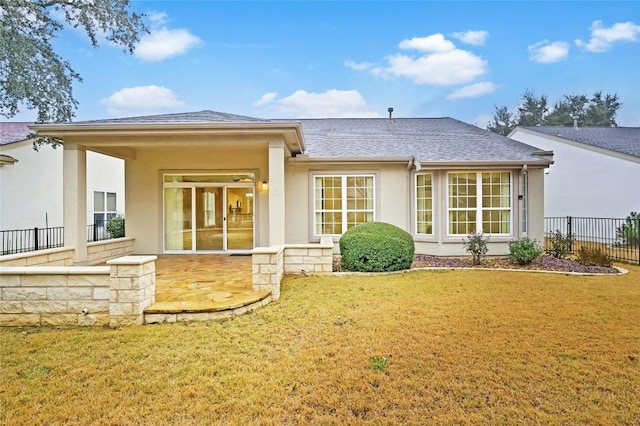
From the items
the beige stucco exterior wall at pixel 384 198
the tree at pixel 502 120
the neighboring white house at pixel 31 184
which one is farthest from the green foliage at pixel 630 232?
the tree at pixel 502 120

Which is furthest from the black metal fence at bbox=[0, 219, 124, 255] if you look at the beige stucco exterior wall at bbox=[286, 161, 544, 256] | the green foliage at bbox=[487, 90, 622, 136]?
the green foliage at bbox=[487, 90, 622, 136]

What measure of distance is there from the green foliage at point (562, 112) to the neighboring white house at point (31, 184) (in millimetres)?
39304

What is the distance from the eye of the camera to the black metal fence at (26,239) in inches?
477

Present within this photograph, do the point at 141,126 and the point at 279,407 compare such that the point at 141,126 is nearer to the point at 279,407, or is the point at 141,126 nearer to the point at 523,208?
the point at 279,407

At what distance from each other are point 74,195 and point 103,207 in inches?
374

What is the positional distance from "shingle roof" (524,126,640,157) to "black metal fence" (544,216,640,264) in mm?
3359

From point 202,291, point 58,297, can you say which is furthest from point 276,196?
point 58,297

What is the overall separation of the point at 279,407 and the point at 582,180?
65.9 feet

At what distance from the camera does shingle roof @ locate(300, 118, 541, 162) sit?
11148mm

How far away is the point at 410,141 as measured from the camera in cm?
1277

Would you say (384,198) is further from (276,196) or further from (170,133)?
(170,133)

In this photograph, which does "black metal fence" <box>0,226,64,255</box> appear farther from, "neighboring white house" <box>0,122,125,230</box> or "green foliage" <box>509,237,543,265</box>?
"green foliage" <box>509,237,543,265</box>

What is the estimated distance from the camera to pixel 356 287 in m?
7.05

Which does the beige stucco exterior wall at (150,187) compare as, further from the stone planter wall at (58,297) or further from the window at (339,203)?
the stone planter wall at (58,297)
